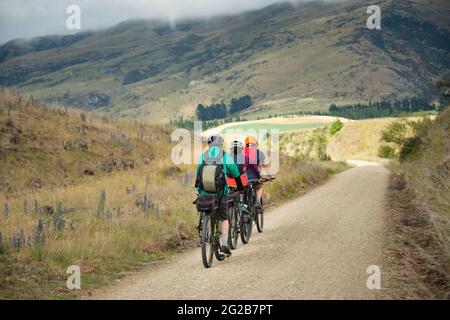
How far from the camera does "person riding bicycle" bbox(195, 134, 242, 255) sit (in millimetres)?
10273

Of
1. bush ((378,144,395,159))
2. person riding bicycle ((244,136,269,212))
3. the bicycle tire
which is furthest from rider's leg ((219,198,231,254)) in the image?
bush ((378,144,395,159))

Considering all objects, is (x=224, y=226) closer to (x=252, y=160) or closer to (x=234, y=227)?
(x=234, y=227)

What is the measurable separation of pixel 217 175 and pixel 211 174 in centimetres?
14

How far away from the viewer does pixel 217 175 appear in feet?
33.9

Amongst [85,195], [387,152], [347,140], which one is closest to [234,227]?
[85,195]

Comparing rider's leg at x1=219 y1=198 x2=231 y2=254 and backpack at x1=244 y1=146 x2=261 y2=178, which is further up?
backpack at x1=244 y1=146 x2=261 y2=178

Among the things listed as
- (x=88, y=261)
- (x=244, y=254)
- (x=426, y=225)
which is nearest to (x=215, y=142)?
(x=244, y=254)

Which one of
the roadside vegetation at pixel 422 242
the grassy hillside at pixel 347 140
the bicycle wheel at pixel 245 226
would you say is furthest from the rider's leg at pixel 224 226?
the grassy hillside at pixel 347 140

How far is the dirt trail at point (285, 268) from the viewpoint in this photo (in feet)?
27.5

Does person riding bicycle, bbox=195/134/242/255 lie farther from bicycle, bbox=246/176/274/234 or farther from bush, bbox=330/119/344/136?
bush, bbox=330/119/344/136

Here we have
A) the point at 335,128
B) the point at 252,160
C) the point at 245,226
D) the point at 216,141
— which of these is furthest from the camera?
the point at 335,128

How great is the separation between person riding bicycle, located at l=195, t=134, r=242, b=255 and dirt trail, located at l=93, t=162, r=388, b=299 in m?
0.92
